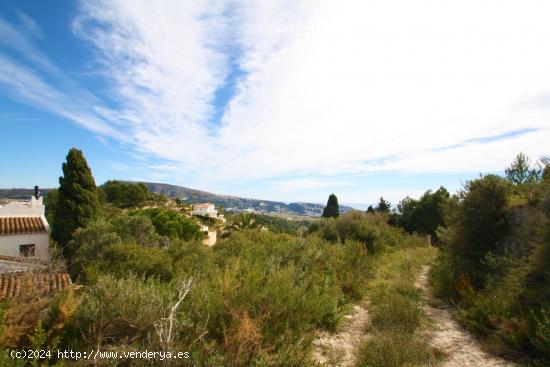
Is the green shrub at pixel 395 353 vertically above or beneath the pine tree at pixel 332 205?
beneath

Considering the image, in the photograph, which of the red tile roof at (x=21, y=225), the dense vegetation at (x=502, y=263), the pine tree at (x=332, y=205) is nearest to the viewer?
the dense vegetation at (x=502, y=263)

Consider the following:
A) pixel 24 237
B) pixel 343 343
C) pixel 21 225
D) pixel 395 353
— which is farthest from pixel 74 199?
Answer: pixel 395 353

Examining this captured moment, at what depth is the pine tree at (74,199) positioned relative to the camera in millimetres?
19359

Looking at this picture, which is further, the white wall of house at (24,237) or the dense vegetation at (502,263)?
the white wall of house at (24,237)

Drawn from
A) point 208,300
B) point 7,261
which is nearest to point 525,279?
point 208,300

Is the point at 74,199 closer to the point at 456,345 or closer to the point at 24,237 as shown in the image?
the point at 24,237

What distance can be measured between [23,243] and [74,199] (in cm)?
426

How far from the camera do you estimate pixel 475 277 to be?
7.06 metres

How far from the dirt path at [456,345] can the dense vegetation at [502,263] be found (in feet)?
0.73

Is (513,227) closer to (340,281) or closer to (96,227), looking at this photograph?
(340,281)

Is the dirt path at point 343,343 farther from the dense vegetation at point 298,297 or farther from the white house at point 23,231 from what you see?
the white house at point 23,231

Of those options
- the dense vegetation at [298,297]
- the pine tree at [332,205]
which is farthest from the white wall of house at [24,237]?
the pine tree at [332,205]

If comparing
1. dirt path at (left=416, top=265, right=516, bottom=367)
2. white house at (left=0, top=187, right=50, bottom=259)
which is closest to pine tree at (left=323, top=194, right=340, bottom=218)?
white house at (left=0, top=187, right=50, bottom=259)

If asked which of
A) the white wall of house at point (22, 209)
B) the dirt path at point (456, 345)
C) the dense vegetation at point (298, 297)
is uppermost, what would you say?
the white wall of house at point (22, 209)
